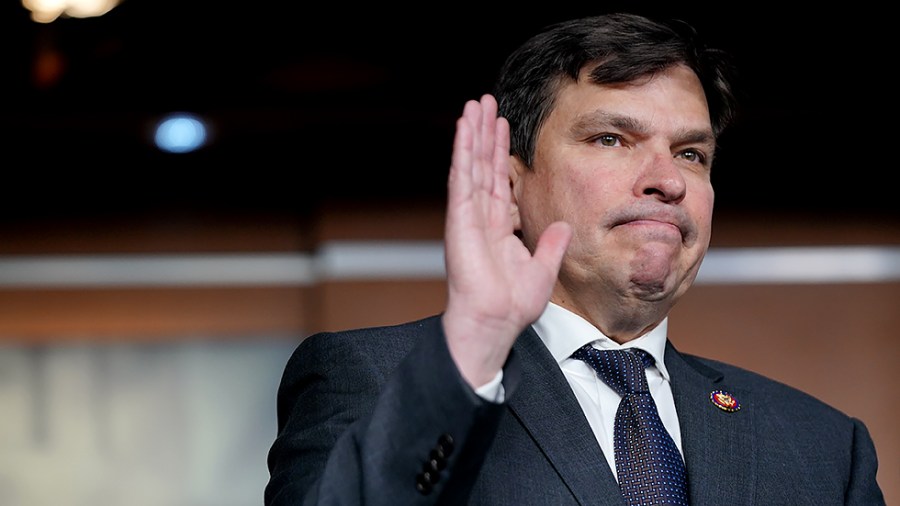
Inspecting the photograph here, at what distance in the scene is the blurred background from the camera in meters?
3.68

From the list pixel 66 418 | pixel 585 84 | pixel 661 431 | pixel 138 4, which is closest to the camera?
pixel 661 431

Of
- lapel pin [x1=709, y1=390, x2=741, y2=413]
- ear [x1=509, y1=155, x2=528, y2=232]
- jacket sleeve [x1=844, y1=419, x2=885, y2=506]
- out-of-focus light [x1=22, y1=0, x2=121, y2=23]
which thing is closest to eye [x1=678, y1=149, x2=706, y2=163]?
ear [x1=509, y1=155, x2=528, y2=232]

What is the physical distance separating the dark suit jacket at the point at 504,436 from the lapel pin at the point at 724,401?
1 cm

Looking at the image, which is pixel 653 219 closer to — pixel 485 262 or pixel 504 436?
pixel 504 436

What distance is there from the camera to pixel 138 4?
3377mm

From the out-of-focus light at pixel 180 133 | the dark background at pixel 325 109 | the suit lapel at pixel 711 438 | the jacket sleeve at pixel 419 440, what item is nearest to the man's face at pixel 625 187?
the suit lapel at pixel 711 438

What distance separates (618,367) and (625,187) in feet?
0.86

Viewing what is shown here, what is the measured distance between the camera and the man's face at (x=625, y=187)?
1.79 m

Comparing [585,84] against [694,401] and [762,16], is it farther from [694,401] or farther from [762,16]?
[762,16]

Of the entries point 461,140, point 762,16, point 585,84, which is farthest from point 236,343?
point 461,140

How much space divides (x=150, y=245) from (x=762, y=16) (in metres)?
1.94

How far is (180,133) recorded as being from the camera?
3822mm

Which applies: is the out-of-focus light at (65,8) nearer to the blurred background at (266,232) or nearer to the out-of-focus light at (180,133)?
the blurred background at (266,232)

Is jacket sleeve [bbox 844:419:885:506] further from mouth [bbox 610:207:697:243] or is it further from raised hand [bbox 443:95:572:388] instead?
raised hand [bbox 443:95:572:388]
